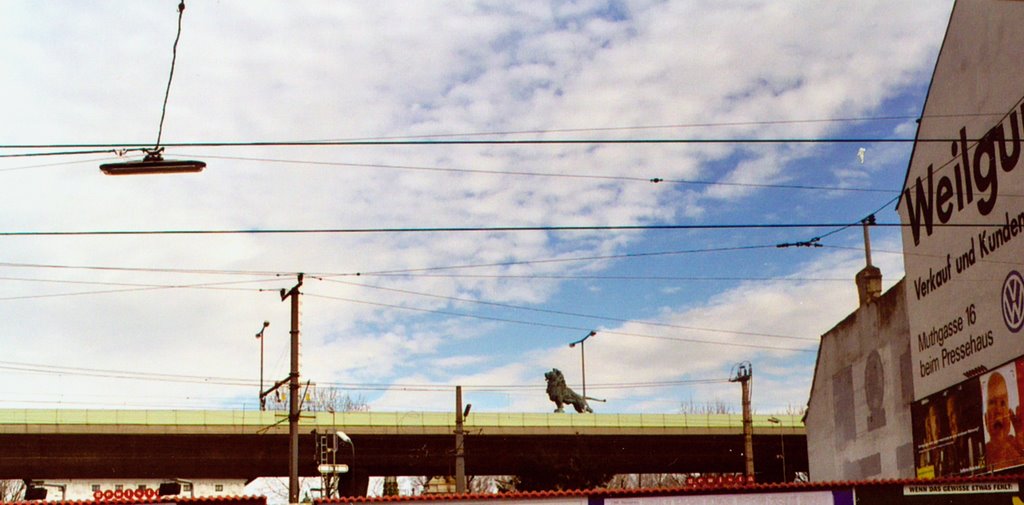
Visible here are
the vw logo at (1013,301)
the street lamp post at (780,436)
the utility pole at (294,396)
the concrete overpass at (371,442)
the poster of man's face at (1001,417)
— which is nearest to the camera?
the vw logo at (1013,301)

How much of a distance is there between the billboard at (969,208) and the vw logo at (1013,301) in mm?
24

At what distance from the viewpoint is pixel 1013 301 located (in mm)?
25297

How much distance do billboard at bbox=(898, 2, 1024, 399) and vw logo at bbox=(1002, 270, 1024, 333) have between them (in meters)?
0.02

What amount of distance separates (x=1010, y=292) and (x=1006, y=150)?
Answer: 3406mm

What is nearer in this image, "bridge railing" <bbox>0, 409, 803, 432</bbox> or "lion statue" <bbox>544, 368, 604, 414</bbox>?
"bridge railing" <bbox>0, 409, 803, 432</bbox>

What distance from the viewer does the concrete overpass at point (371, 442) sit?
56469 millimetres

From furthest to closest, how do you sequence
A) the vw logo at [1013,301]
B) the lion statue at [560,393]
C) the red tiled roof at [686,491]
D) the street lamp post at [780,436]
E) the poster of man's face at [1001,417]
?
the lion statue at [560,393], the street lamp post at [780,436], the poster of man's face at [1001,417], the vw logo at [1013,301], the red tiled roof at [686,491]

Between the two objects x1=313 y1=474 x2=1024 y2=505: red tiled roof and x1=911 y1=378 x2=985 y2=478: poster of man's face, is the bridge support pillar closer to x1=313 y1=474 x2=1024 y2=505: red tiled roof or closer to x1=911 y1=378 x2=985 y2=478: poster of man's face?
x1=911 y1=378 x2=985 y2=478: poster of man's face

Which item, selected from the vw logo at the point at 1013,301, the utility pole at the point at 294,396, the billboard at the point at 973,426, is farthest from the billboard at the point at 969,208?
the utility pole at the point at 294,396

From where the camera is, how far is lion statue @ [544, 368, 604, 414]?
6850 cm

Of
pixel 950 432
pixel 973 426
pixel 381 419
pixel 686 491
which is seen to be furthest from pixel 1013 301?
pixel 381 419

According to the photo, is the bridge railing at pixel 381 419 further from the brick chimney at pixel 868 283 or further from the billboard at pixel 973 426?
the billboard at pixel 973 426

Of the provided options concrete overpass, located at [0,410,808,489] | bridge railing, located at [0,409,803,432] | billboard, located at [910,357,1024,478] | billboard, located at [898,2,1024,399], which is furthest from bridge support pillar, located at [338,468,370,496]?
billboard, located at [898,2,1024,399]

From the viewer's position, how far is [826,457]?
4066cm
